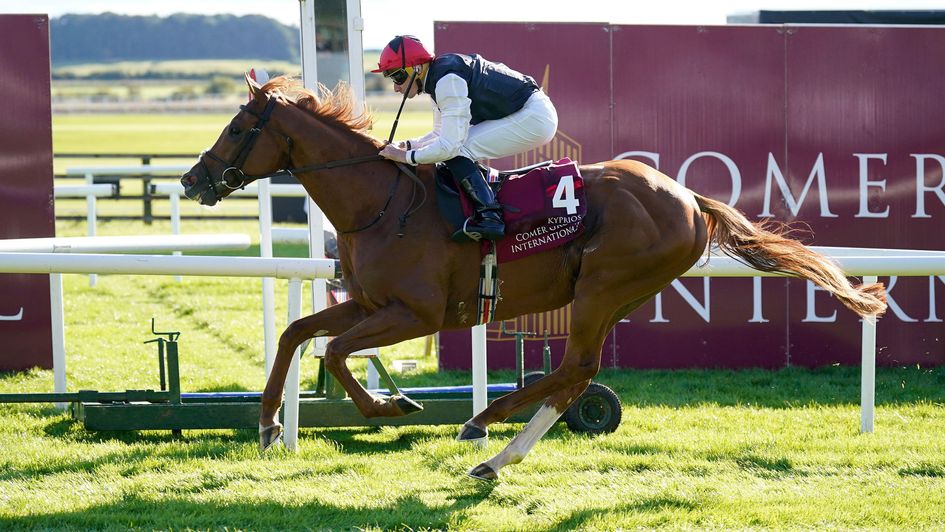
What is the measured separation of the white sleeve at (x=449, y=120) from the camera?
532cm

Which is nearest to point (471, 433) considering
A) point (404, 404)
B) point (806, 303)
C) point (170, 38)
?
point (404, 404)

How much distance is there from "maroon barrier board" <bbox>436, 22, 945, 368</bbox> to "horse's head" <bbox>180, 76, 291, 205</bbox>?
3.47 m

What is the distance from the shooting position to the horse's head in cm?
545

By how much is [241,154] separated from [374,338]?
3.45 ft

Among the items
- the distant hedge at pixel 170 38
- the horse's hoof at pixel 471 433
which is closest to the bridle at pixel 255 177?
the horse's hoof at pixel 471 433

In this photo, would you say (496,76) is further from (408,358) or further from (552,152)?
(408,358)

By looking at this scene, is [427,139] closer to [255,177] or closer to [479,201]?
[479,201]

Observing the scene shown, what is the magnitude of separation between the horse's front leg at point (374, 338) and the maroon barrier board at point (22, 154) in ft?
12.3

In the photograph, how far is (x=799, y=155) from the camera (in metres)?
8.71

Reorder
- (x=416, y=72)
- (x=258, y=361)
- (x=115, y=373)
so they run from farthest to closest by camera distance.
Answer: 1. (x=258, y=361)
2. (x=115, y=373)
3. (x=416, y=72)

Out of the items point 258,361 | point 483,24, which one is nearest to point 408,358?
point 258,361

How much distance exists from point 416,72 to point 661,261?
142cm

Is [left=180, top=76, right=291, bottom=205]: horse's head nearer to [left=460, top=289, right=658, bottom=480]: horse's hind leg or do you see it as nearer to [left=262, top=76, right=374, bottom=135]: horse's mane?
[left=262, top=76, right=374, bottom=135]: horse's mane

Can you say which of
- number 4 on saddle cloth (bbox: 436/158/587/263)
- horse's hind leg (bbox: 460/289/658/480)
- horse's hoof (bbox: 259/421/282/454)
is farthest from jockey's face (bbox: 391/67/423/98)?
horse's hoof (bbox: 259/421/282/454)
